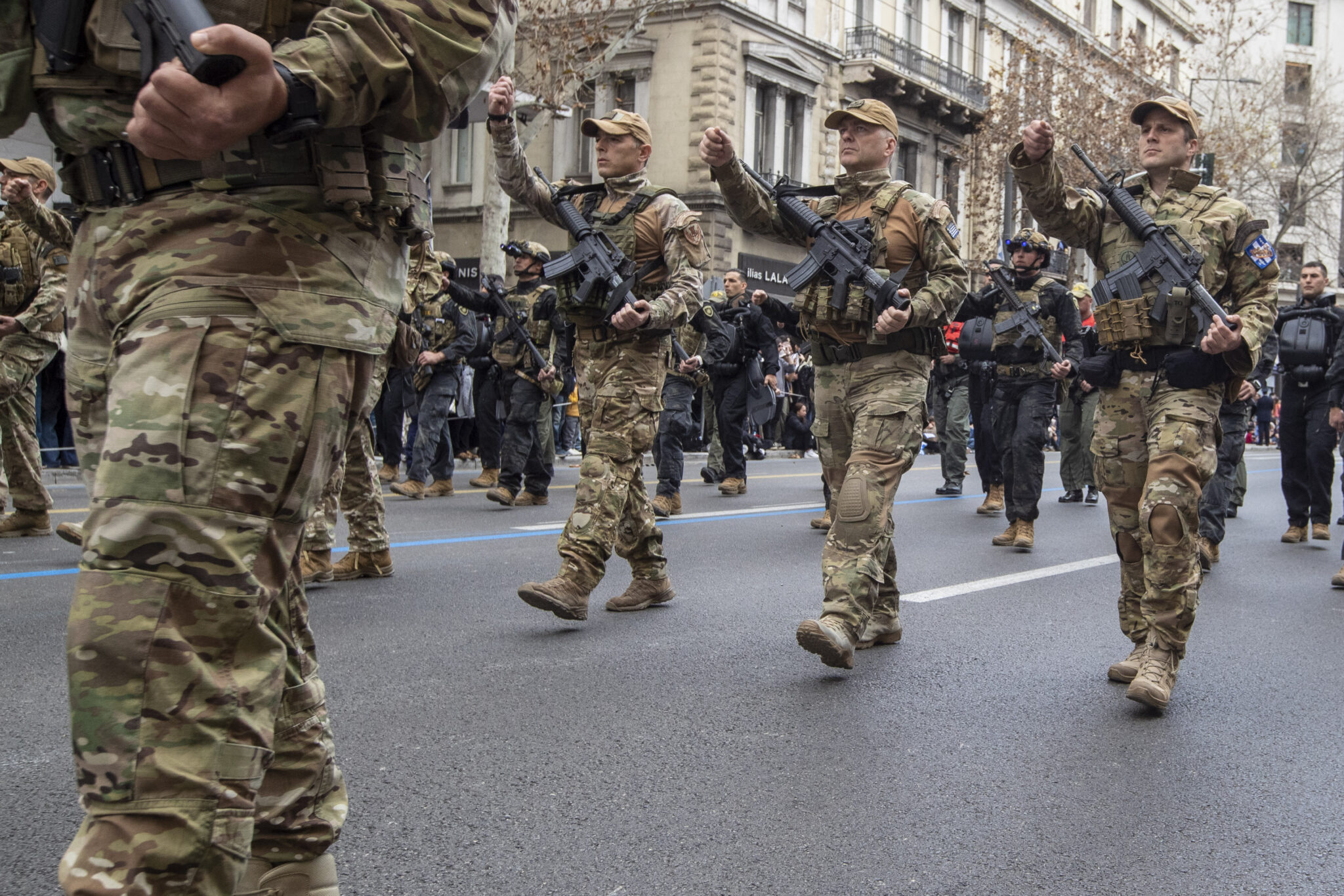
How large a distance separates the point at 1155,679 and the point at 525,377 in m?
7.21

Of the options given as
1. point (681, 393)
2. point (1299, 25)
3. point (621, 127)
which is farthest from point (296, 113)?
point (1299, 25)

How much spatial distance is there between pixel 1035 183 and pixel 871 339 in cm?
87

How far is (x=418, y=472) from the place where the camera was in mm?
11359

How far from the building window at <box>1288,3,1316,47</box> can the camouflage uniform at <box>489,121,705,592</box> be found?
60.7 metres

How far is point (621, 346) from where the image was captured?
589 cm

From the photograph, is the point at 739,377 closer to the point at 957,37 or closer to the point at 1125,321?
the point at 1125,321

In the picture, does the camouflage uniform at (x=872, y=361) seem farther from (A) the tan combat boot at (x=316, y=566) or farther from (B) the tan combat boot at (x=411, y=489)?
(B) the tan combat boot at (x=411, y=489)

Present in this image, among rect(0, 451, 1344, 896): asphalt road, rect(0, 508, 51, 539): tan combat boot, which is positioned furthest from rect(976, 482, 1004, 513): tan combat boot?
rect(0, 508, 51, 539): tan combat boot

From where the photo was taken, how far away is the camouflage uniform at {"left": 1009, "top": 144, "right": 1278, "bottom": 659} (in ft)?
15.3

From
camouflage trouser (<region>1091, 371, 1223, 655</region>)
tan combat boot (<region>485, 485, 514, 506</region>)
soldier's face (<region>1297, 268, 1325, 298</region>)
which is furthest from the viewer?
tan combat boot (<region>485, 485, 514, 506</region>)

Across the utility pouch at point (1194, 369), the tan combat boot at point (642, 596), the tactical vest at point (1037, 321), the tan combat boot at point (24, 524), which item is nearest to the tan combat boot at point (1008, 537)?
the tactical vest at point (1037, 321)

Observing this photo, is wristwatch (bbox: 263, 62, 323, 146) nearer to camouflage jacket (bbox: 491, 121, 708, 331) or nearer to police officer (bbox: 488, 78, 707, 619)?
police officer (bbox: 488, 78, 707, 619)

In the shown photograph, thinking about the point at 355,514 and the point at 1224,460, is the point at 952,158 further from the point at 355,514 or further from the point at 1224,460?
the point at 355,514

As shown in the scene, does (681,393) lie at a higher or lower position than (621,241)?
lower
